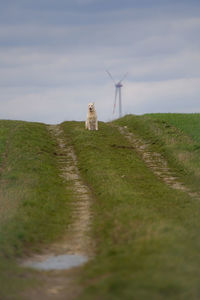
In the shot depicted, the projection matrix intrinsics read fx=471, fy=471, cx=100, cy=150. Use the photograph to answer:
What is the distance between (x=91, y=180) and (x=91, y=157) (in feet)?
15.1

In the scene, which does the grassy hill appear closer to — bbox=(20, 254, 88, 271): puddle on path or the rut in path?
the rut in path

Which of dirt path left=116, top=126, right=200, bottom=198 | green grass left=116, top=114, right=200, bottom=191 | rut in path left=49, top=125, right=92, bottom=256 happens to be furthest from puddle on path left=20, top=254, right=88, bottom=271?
green grass left=116, top=114, right=200, bottom=191

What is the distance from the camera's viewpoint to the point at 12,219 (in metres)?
14.8

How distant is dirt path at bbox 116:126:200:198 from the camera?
22328mm

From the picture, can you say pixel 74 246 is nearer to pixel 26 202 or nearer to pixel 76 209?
pixel 76 209

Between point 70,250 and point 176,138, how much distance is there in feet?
68.5

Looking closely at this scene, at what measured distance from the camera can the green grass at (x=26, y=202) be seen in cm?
1108

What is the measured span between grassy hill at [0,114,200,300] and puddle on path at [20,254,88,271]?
0.47 meters

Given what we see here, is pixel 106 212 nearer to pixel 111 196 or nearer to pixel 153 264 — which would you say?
pixel 111 196

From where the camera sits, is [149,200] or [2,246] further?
[149,200]

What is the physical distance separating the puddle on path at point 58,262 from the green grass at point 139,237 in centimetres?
46

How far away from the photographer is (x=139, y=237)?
11.7 metres

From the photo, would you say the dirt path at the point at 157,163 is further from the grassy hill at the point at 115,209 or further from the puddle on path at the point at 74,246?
the puddle on path at the point at 74,246

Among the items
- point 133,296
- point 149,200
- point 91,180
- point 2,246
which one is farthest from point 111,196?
point 133,296
